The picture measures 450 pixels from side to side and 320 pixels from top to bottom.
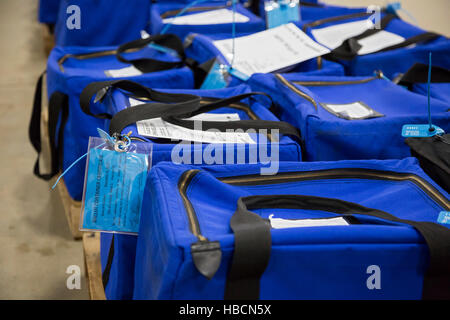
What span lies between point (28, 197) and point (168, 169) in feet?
4.12

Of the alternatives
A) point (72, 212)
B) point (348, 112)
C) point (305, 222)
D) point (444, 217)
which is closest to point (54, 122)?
point (72, 212)

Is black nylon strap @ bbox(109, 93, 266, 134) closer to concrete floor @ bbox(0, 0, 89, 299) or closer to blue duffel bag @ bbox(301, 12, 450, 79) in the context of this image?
blue duffel bag @ bbox(301, 12, 450, 79)

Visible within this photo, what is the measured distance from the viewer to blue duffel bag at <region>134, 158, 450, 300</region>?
62cm

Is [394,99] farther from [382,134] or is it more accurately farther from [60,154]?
[60,154]

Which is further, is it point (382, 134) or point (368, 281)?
point (382, 134)

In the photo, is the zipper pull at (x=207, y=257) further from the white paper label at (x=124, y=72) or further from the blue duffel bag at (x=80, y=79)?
the white paper label at (x=124, y=72)

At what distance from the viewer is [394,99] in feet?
3.75

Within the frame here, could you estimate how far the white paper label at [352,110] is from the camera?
106 cm

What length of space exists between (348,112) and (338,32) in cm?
61

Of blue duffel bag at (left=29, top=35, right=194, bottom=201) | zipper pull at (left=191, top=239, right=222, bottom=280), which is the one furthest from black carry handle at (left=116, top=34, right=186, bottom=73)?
zipper pull at (left=191, top=239, right=222, bottom=280)

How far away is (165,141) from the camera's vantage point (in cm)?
96

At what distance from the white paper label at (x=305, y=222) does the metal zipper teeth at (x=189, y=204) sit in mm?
112

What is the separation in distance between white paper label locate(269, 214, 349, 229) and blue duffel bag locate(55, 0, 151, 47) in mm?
1449
